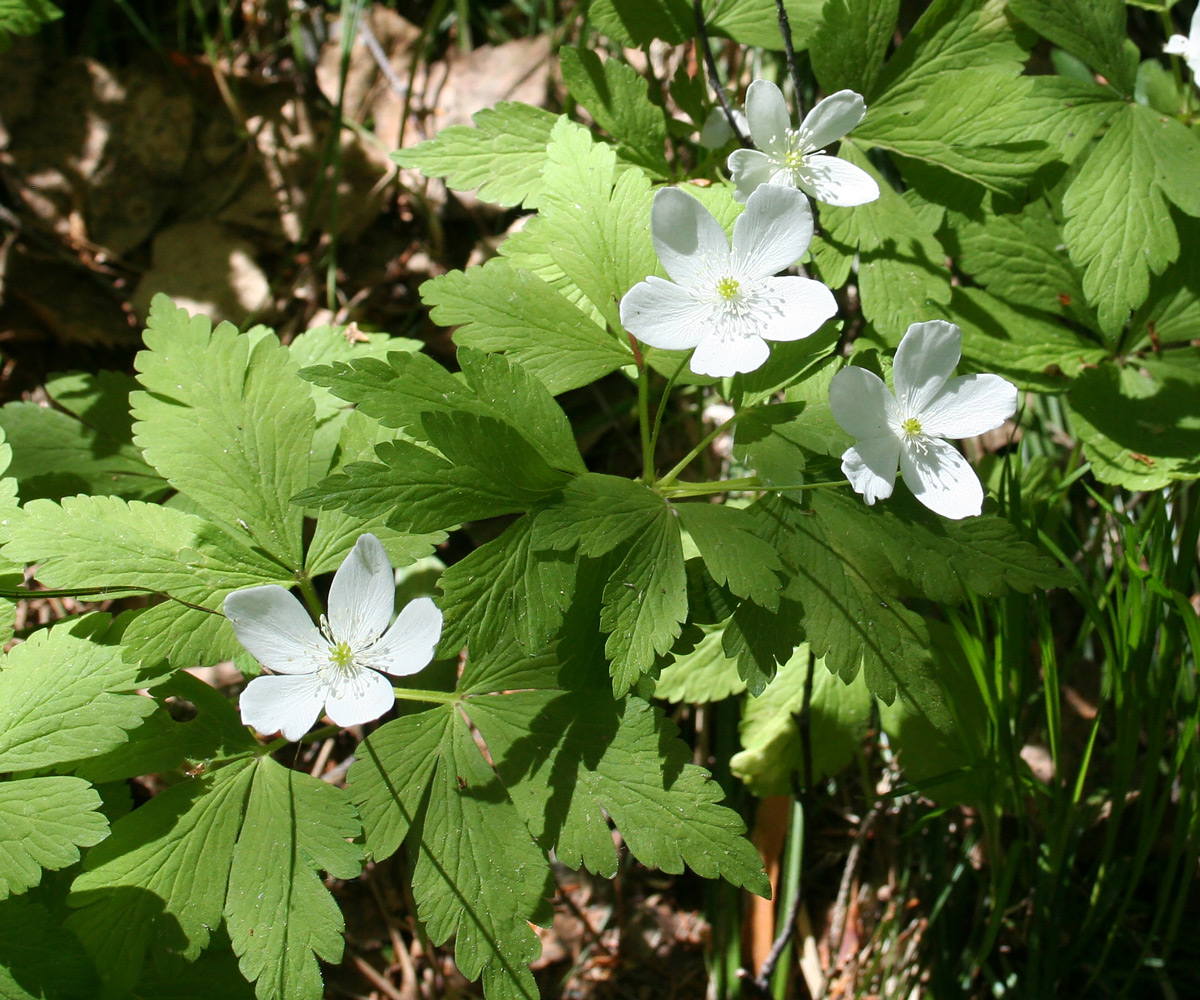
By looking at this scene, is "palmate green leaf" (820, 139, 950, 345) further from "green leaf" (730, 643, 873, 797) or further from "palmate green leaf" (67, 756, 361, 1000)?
"palmate green leaf" (67, 756, 361, 1000)

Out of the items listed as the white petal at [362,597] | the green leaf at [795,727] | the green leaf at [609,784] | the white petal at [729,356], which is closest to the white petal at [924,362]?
the white petal at [729,356]

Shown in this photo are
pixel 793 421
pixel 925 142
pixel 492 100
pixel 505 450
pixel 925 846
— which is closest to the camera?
pixel 505 450

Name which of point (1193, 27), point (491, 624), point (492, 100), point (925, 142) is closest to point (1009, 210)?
point (925, 142)

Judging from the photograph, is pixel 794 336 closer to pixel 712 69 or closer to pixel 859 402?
pixel 859 402

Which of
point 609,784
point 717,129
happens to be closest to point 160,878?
point 609,784

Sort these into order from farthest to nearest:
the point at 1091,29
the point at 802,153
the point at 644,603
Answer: the point at 1091,29 → the point at 802,153 → the point at 644,603

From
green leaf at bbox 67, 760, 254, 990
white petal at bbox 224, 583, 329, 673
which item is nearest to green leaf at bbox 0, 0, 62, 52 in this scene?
white petal at bbox 224, 583, 329, 673

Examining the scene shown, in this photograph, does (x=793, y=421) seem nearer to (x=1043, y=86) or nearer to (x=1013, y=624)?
(x=1013, y=624)
